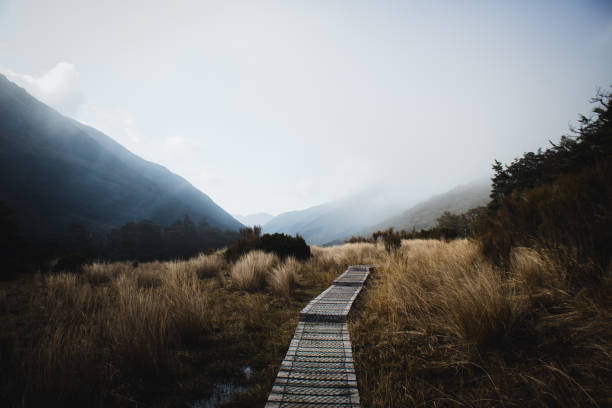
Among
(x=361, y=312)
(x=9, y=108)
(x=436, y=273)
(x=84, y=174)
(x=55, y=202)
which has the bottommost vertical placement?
(x=361, y=312)

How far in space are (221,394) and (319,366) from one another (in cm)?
97

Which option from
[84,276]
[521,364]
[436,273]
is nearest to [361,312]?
[436,273]

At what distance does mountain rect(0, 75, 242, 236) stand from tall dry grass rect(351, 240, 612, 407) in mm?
70666

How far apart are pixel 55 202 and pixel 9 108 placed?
58586 mm

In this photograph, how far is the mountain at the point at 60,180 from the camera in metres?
62.7

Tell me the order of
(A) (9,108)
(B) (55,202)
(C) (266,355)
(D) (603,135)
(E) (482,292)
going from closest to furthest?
(E) (482,292) < (C) (266,355) < (D) (603,135) < (B) (55,202) < (A) (9,108)

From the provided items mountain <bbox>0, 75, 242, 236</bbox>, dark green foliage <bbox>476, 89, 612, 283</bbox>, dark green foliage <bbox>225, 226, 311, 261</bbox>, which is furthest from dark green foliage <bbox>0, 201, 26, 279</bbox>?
mountain <bbox>0, 75, 242, 236</bbox>

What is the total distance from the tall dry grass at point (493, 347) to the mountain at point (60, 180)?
232 ft

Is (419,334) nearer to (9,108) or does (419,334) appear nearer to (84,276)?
(84,276)

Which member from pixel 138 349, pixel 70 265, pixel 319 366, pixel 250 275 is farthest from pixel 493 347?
pixel 70 265

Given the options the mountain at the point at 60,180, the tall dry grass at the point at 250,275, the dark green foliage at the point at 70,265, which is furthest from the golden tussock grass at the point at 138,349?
the mountain at the point at 60,180

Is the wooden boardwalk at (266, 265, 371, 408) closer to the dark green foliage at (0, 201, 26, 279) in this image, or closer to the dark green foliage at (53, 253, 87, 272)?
the dark green foliage at (53, 253, 87, 272)

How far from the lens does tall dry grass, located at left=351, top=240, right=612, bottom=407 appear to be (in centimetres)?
157

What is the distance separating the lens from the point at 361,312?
12.4ft
